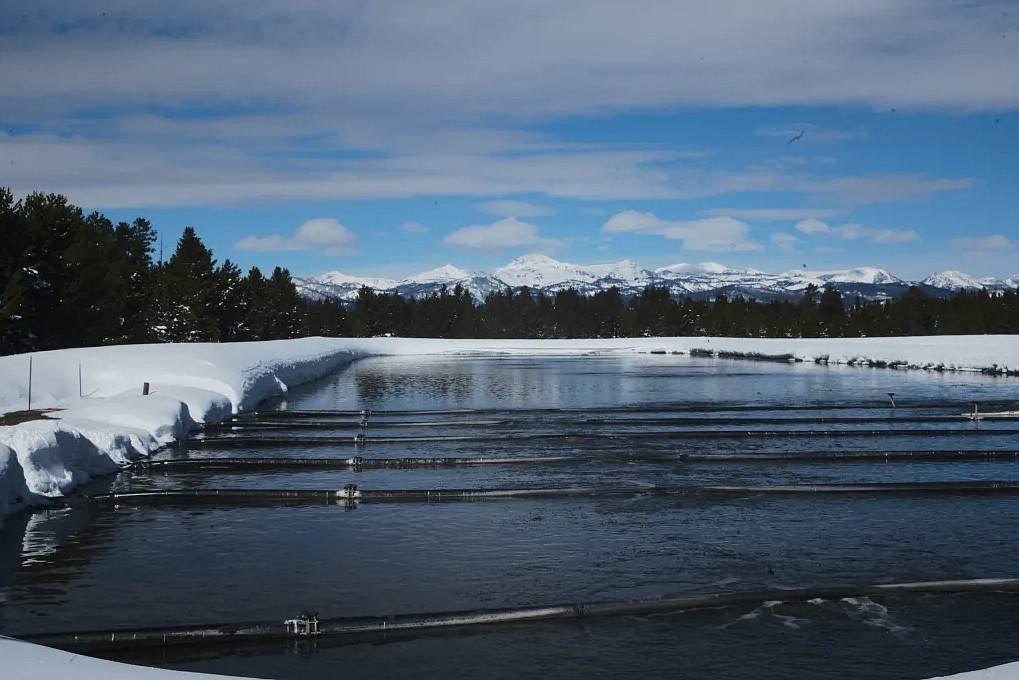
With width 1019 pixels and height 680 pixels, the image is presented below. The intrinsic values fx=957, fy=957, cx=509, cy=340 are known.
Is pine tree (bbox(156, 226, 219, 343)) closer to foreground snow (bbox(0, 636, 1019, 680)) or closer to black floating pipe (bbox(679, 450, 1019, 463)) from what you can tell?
black floating pipe (bbox(679, 450, 1019, 463))

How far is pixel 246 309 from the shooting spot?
8050 cm

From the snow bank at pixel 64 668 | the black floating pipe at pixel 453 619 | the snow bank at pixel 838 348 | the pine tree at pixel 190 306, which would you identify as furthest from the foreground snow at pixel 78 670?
the pine tree at pixel 190 306

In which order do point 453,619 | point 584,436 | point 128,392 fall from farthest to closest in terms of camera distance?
1. point 128,392
2. point 584,436
3. point 453,619

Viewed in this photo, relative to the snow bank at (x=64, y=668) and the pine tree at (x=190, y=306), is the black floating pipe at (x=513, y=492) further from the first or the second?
the pine tree at (x=190, y=306)

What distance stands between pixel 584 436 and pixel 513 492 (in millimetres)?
7754

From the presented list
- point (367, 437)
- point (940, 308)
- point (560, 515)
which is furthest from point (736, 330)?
point (560, 515)

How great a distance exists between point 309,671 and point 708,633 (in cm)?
390

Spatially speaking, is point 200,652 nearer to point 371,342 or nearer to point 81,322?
point 81,322

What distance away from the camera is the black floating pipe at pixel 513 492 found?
16.5m

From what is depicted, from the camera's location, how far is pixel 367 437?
82.1ft

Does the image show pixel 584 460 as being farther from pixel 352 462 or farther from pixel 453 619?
pixel 453 619

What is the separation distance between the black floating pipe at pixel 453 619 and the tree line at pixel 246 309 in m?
36.7

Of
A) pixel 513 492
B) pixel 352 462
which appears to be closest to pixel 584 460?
pixel 513 492

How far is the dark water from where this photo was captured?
902cm
